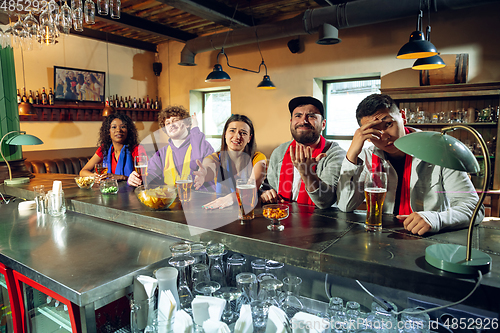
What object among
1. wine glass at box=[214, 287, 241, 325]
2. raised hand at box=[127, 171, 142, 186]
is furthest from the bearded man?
raised hand at box=[127, 171, 142, 186]

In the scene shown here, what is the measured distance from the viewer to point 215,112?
6.97m

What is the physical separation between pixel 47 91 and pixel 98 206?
15.2 ft

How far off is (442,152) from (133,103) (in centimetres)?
652

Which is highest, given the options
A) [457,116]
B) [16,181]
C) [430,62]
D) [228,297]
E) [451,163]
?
[430,62]

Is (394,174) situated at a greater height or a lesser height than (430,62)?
lesser

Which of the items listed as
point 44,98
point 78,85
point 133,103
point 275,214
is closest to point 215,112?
point 133,103

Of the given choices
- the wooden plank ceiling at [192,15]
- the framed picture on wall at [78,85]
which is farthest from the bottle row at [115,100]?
the wooden plank ceiling at [192,15]

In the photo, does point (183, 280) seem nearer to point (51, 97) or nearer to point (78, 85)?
point (51, 97)

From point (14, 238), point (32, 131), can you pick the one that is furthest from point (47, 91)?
point (14, 238)

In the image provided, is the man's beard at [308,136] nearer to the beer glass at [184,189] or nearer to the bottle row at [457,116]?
the beer glass at [184,189]

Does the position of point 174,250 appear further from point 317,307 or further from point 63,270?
point 317,307

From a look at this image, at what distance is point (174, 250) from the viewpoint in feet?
4.22

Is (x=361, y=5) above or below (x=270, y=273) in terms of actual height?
above

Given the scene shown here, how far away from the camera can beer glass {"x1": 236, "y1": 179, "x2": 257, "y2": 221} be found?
130cm
